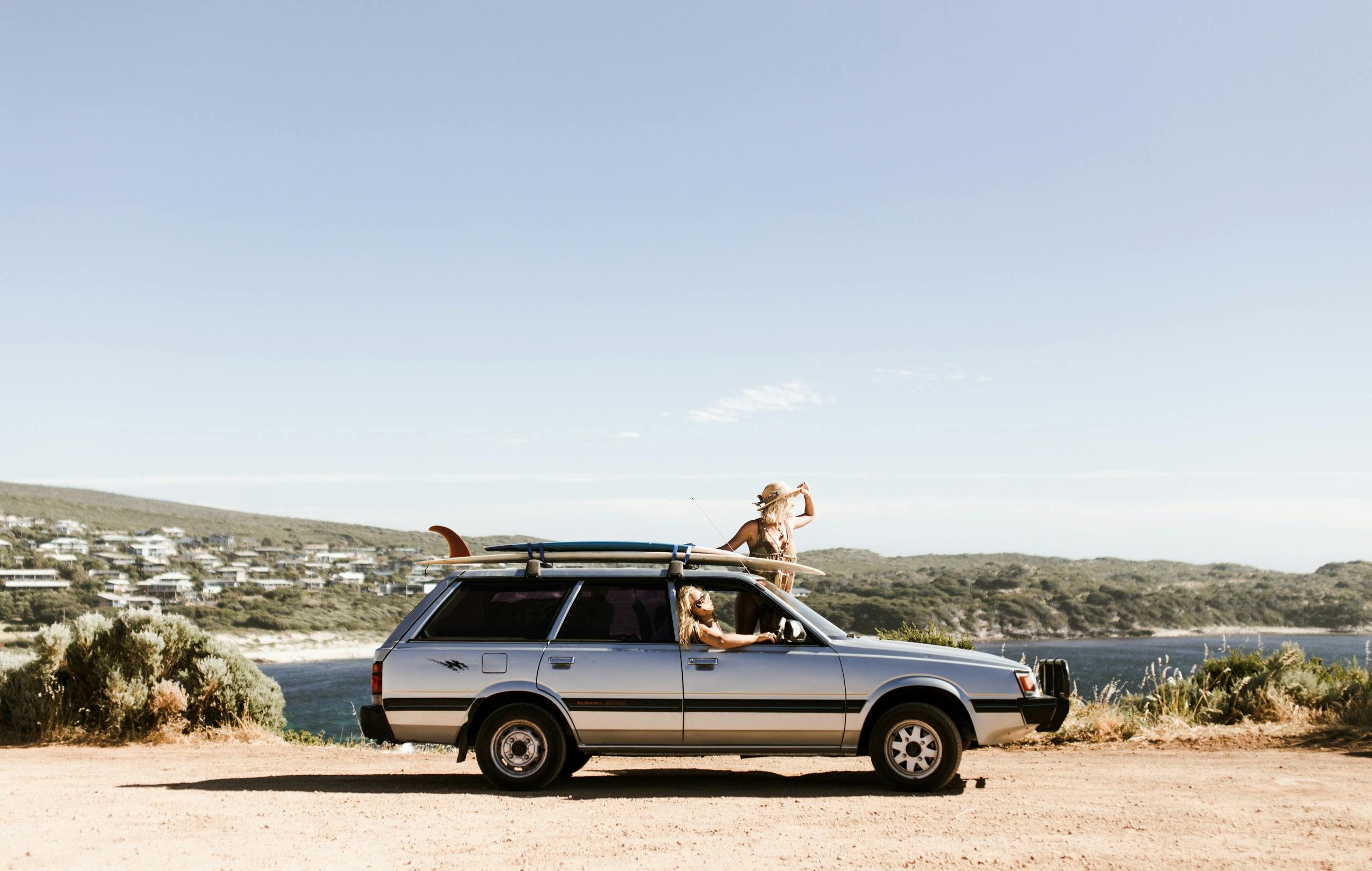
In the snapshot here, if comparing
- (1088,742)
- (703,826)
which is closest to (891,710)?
(703,826)

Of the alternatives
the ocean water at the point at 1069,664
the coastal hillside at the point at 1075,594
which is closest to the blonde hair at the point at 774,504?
the ocean water at the point at 1069,664

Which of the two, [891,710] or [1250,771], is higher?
[891,710]

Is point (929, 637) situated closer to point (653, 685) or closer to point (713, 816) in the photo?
point (653, 685)

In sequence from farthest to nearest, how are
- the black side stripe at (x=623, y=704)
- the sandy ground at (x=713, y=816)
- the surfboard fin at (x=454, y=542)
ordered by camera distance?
1. the surfboard fin at (x=454, y=542)
2. the black side stripe at (x=623, y=704)
3. the sandy ground at (x=713, y=816)

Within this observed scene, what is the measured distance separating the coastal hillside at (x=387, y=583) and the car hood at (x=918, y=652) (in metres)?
36.7

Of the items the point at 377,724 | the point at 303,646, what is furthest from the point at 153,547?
the point at 377,724

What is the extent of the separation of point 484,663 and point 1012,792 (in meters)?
4.25

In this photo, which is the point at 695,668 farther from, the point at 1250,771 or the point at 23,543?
the point at 23,543

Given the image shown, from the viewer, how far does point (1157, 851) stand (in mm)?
6422

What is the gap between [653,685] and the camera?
834 cm

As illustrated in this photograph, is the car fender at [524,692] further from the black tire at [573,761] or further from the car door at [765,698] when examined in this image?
the car door at [765,698]

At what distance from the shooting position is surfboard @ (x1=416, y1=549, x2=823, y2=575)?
28.2ft

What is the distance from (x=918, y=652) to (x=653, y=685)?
2.13 m

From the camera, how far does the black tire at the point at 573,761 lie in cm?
889
